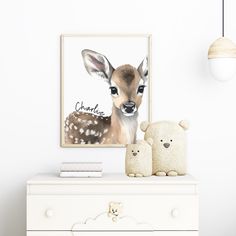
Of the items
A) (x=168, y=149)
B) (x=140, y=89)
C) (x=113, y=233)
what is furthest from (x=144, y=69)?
(x=113, y=233)

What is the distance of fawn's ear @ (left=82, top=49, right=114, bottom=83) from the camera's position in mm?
3297

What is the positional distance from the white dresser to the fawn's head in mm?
597

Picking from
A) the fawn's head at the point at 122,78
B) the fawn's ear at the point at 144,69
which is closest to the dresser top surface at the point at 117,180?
the fawn's head at the point at 122,78

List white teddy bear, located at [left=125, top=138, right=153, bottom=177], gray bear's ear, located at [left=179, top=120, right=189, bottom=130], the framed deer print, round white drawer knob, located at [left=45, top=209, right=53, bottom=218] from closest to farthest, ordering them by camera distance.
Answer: round white drawer knob, located at [left=45, top=209, right=53, bottom=218], white teddy bear, located at [left=125, top=138, right=153, bottom=177], gray bear's ear, located at [left=179, top=120, right=189, bottom=130], the framed deer print

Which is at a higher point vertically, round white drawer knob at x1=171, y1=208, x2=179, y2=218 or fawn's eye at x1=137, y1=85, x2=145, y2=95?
fawn's eye at x1=137, y1=85, x2=145, y2=95

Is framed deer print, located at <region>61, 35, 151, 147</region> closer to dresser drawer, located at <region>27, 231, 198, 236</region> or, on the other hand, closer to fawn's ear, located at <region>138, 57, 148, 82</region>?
fawn's ear, located at <region>138, 57, 148, 82</region>

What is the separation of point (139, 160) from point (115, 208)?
0.88ft

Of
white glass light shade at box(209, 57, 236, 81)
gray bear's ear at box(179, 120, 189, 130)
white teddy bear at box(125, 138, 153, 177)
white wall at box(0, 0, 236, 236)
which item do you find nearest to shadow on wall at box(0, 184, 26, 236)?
white wall at box(0, 0, 236, 236)

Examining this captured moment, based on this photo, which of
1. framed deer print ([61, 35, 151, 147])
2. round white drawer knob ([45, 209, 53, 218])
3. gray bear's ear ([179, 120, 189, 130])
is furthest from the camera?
framed deer print ([61, 35, 151, 147])

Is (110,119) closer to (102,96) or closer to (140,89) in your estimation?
(102,96)

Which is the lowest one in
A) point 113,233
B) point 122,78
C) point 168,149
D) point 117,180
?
point 113,233

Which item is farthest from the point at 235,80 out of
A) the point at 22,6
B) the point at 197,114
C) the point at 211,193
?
the point at 22,6

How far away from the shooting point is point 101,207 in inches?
111

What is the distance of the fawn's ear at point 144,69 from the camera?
330 cm
